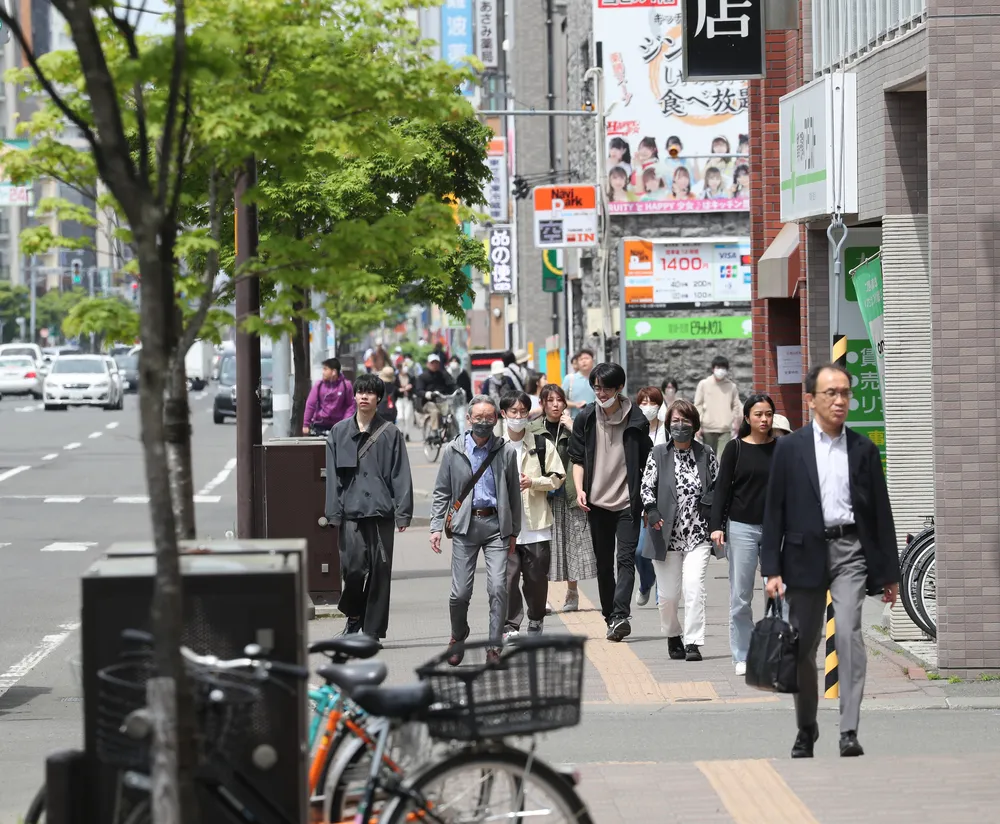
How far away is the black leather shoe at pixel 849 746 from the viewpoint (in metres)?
8.20

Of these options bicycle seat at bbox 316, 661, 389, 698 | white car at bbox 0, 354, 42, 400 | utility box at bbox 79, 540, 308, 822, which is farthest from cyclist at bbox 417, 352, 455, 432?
white car at bbox 0, 354, 42, 400

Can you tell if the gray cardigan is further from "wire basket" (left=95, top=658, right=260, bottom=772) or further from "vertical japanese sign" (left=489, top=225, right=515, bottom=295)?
"vertical japanese sign" (left=489, top=225, right=515, bottom=295)

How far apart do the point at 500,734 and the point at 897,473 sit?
7.20m

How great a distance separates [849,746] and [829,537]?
959 mm

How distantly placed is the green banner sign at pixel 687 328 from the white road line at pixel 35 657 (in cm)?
2061

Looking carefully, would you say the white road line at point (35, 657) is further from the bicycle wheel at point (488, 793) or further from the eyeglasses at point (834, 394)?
the bicycle wheel at point (488, 793)

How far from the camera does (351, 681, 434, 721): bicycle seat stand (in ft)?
16.6

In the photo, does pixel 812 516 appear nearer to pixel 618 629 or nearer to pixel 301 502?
pixel 618 629

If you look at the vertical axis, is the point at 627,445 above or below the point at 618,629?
above

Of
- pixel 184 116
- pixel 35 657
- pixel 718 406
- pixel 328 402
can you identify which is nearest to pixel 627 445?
pixel 35 657

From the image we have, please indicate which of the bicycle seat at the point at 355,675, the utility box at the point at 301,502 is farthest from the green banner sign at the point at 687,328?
the bicycle seat at the point at 355,675

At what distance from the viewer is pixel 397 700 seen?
5105 mm

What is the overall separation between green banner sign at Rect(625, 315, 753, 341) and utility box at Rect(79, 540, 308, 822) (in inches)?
1121

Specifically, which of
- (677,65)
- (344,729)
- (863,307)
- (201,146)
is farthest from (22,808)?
(677,65)
